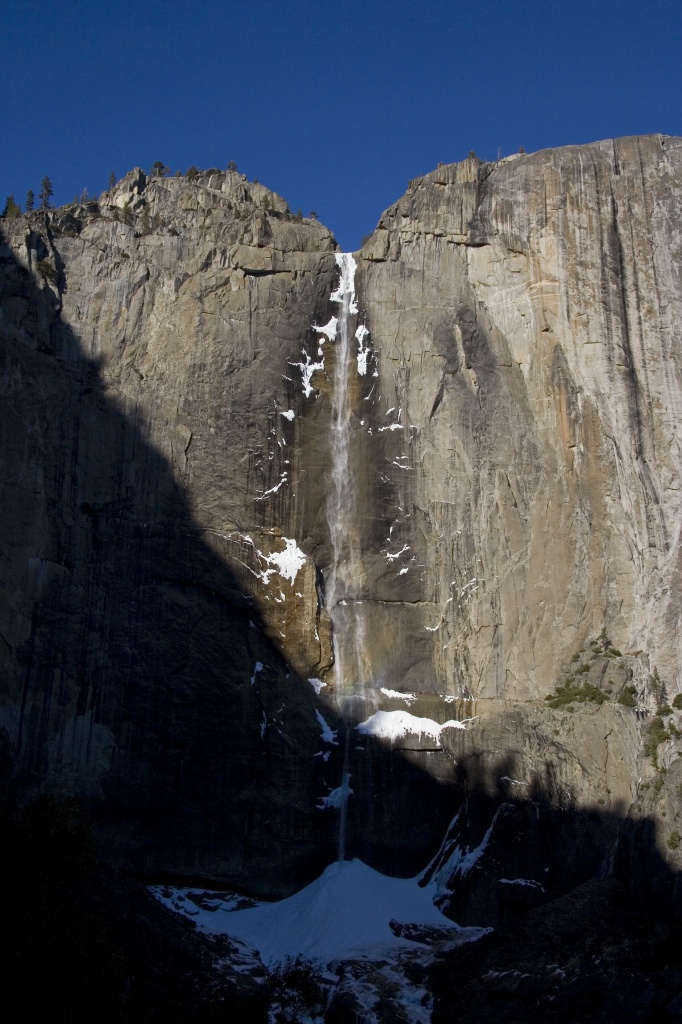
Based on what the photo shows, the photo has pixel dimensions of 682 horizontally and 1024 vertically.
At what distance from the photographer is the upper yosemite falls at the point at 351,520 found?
4288 centimetres

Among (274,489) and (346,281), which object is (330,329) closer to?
(346,281)

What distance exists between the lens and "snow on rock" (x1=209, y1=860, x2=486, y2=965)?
3956cm

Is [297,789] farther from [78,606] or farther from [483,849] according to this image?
[78,606]

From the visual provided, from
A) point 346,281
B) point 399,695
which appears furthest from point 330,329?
point 399,695

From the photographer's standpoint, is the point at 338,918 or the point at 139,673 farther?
the point at 139,673

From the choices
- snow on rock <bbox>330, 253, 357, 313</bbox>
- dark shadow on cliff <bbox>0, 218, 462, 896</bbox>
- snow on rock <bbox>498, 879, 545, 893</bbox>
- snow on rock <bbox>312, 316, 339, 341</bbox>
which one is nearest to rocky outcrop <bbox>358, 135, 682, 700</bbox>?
snow on rock <bbox>330, 253, 357, 313</bbox>

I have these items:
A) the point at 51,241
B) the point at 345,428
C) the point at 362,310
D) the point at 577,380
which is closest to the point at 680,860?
the point at 577,380

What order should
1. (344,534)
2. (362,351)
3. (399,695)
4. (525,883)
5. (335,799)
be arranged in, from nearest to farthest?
(525,883)
(335,799)
(399,695)
(344,534)
(362,351)

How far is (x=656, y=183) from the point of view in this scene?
155 feet

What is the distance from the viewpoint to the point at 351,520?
47938 mm

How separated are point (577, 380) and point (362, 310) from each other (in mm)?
8978

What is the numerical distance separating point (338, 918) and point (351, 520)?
14179 millimetres

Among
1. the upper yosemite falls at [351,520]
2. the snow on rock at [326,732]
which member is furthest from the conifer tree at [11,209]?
the snow on rock at [326,732]

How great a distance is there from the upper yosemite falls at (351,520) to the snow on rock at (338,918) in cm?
70
